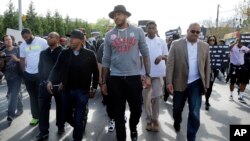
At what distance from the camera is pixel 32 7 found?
3603 centimetres

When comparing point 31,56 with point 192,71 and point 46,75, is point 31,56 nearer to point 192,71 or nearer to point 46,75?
point 46,75

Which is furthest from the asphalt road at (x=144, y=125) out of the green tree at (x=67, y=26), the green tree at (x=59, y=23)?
the green tree at (x=67, y=26)

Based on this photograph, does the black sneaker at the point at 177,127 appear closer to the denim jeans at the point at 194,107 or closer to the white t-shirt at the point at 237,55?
the denim jeans at the point at 194,107

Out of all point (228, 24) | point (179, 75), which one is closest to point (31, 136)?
point (179, 75)

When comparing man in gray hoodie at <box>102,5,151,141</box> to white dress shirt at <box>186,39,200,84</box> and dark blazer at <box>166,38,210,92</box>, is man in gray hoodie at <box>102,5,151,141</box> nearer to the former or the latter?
dark blazer at <box>166,38,210,92</box>

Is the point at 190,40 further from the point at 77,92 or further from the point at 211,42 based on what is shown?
the point at 211,42

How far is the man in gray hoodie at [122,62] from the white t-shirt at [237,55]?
677 centimetres

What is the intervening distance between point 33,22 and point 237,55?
26.7m

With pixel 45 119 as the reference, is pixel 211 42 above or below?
above

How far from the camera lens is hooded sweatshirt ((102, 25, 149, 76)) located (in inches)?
210

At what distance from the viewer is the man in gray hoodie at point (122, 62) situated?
5.36 metres

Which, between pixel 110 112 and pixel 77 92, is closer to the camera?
pixel 77 92

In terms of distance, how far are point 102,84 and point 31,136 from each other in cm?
211

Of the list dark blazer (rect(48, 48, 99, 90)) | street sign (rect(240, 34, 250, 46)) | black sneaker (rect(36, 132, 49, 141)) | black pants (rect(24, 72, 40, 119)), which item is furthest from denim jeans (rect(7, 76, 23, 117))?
street sign (rect(240, 34, 250, 46))
